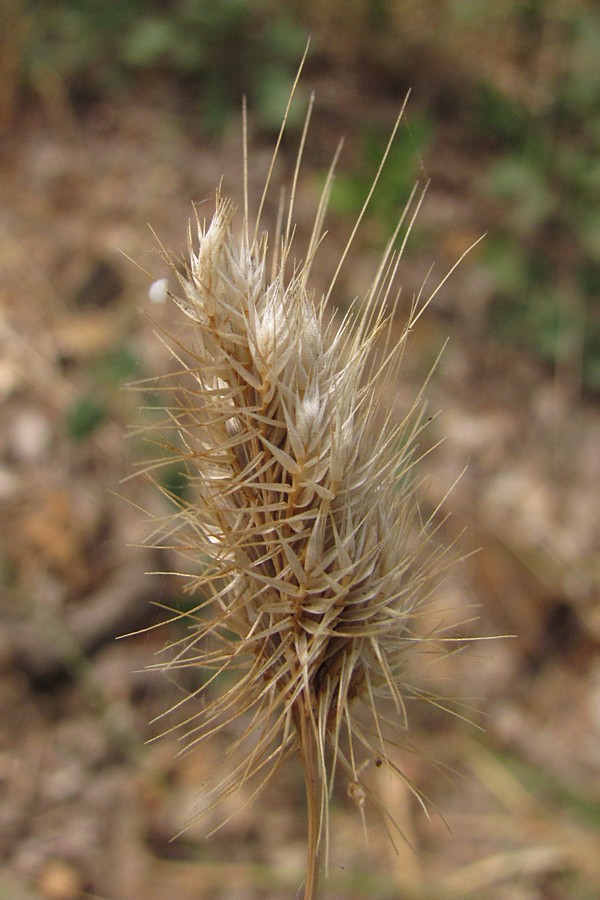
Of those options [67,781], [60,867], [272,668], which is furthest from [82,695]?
[272,668]

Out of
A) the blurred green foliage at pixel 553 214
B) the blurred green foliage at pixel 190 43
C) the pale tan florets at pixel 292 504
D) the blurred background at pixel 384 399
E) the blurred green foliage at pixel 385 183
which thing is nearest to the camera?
the pale tan florets at pixel 292 504

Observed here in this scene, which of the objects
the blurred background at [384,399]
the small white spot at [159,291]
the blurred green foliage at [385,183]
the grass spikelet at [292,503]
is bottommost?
the blurred background at [384,399]

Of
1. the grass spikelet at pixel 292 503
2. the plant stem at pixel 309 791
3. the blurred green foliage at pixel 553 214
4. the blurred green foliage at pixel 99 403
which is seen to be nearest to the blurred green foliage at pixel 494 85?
the blurred green foliage at pixel 553 214

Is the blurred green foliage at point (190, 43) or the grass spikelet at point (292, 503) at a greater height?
the grass spikelet at point (292, 503)

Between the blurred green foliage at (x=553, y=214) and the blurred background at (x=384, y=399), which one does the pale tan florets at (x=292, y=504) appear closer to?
the blurred background at (x=384, y=399)

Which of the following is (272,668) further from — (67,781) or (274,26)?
(274,26)

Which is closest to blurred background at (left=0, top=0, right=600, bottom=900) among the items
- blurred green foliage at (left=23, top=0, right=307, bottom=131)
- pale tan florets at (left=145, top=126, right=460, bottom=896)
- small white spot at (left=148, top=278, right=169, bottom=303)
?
blurred green foliage at (left=23, top=0, right=307, bottom=131)
